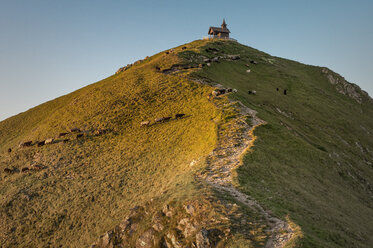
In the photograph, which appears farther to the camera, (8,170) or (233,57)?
(233,57)

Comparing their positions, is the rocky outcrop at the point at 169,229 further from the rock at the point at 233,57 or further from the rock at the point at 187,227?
the rock at the point at 233,57

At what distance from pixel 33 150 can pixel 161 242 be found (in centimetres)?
3908

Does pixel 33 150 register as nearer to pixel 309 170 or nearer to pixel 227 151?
pixel 227 151

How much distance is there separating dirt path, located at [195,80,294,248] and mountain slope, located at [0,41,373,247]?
144 mm

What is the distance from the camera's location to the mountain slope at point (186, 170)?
1984 centimetres

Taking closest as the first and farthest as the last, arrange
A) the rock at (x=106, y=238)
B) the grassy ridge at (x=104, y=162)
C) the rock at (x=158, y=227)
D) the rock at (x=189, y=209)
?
the rock at (x=189, y=209), the rock at (x=158, y=227), the rock at (x=106, y=238), the grassy ridge at (x=104, y=162)

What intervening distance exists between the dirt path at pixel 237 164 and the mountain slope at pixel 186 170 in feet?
0.47

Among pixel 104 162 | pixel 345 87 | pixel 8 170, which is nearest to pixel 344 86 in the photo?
pixel 345 87

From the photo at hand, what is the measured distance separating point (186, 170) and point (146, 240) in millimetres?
10729

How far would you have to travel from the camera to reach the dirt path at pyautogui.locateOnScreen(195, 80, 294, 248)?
17.6 m

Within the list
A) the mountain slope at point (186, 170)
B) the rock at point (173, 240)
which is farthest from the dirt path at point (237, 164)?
the rock at point (173, 240)

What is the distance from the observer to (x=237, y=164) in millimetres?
27797

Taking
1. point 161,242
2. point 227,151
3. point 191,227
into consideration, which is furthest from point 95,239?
point 227,151

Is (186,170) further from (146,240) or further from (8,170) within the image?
(8,170)
